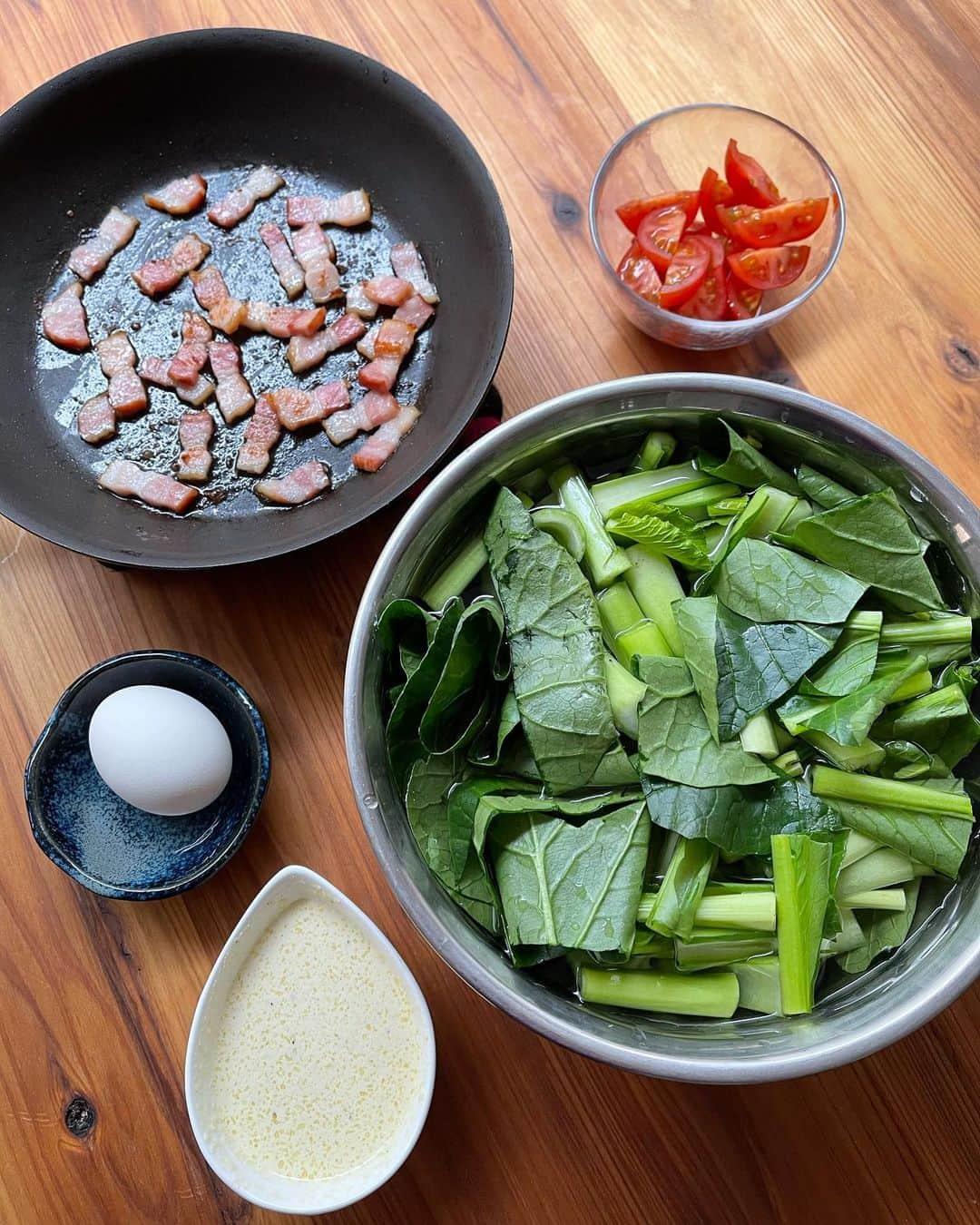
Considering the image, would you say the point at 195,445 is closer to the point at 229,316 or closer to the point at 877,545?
the point at 229,316

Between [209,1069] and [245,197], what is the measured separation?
126 centimetres

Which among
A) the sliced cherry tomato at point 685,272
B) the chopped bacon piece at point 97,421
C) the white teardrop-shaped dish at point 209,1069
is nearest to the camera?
the white teardrop-shaped dish at point 209,1069

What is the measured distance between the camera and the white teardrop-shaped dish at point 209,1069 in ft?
3.89

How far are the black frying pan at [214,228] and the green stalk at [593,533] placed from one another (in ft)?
0.65

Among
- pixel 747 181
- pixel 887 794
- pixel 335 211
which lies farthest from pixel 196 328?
pixel 887 794

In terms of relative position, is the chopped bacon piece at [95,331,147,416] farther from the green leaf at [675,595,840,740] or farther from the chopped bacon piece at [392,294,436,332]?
the green leaf at [675,595,840,740]

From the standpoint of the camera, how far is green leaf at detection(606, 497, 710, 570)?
112 cm

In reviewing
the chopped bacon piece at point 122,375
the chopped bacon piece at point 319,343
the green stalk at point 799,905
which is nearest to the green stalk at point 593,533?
the green stalk at point 799,905

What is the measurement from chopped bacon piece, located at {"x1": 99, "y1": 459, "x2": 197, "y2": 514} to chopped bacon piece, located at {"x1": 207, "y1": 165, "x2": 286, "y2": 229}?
0.42 meters

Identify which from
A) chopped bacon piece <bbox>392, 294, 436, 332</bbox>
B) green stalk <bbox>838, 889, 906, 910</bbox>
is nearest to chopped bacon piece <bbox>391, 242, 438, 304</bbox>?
chopped bacon piece <bbox>392, 294, 436, 332</bbox>

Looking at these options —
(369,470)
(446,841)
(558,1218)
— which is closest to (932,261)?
(369,470)

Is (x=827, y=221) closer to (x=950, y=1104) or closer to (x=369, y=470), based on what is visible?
(x=369, y=470)

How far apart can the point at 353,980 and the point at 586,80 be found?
1.32 m

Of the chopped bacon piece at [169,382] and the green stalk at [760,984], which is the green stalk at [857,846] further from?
the chopped bacon piece at [169,382]
